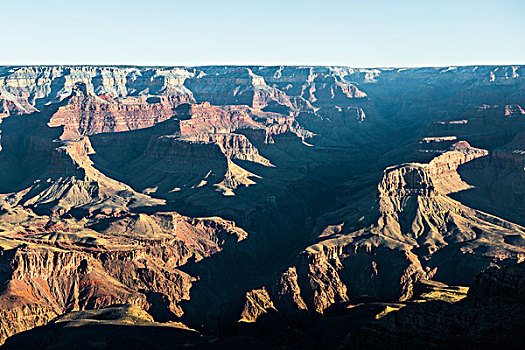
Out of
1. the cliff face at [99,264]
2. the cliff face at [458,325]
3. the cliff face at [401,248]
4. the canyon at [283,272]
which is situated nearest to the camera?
the cliff face at [458,325]

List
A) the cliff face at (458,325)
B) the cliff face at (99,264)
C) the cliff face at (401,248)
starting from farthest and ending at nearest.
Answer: the cliff face at (401,248)
the cliff face at (99,264)
the cliff face at (458,325)

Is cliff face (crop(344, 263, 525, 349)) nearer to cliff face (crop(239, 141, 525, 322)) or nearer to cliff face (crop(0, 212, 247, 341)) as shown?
cliff face (crop(239, 141, 525, 322))

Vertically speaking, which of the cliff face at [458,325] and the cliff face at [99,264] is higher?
the cliff face at [458,325]

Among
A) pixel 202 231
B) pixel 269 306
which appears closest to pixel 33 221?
pixel 202 231

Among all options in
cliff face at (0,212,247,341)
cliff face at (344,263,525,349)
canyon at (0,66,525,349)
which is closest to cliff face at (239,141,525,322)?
canyon at (0,66,525,349)

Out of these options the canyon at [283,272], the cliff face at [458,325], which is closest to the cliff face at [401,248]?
the canyon at [283,272]

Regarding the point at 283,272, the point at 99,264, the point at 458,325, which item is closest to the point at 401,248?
the point at 283,272

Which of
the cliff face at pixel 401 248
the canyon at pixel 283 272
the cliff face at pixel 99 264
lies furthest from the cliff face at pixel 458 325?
the cliff face at pixel 99 264

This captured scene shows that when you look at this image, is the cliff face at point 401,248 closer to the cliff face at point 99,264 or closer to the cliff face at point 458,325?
the cliff face at point 99,264

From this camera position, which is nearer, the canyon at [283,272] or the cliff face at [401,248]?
the canyon at [283,272]

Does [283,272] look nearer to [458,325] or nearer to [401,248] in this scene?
[401,248]

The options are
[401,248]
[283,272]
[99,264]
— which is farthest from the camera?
[401,248]
